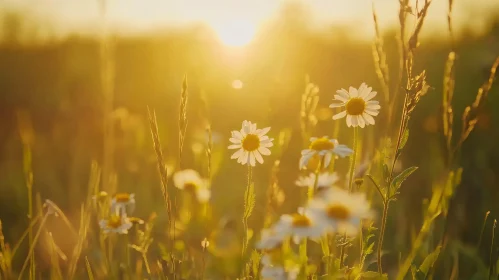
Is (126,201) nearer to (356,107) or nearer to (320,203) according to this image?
(356,107)

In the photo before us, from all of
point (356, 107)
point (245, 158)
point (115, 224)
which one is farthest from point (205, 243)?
point (356, 107)

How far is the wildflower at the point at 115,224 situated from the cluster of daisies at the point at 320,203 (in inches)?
15.8

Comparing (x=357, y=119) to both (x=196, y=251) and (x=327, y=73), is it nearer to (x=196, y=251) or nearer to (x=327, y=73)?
(x=196, y=251)

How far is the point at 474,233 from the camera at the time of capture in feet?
8.37

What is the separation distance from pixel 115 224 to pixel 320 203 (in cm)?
77

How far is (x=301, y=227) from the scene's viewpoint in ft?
3.26

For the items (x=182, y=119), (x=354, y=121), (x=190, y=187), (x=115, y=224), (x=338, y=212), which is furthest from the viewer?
(x=190, y=187)

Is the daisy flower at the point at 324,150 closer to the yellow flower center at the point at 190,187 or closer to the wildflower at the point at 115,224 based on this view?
the wildflower at the point at 115,224

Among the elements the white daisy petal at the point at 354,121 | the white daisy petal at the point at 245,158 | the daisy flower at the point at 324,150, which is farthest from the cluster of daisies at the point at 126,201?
the white daisy petal at the point at 354,121

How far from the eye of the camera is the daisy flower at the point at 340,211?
0.90m

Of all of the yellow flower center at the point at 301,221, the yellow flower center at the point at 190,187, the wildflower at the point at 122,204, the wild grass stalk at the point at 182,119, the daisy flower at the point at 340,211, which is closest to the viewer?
the daisy flower at the point at 340,211

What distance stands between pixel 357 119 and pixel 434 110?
2.75 metres

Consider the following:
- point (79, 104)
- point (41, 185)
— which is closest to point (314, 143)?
point (41, 185)

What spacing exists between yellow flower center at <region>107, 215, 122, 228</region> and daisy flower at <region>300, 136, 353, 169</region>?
0.57m
